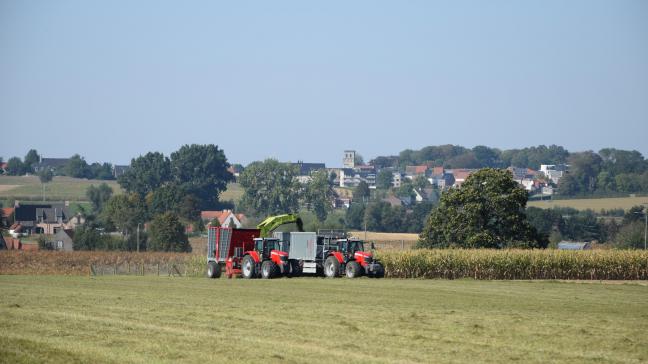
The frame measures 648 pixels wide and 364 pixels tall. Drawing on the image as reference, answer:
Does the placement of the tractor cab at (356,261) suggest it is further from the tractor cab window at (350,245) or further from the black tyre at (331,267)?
the black tyre at (331,267)

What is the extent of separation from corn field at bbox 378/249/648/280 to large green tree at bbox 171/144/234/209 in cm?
13137

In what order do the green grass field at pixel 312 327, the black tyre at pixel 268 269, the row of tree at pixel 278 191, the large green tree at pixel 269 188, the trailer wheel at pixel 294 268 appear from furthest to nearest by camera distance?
the large green tree at pixel 269 188, the row of tree at pixel 278 191, the trailer wheel at pixel 294 268, the black tyre at pixel 268 269, the green grass field at pixel 312 327

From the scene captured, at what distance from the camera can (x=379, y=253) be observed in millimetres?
55406

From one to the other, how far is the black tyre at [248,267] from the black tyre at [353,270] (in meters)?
4.22

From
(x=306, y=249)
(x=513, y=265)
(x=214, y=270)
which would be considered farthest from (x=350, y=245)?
(x=513, y=265)

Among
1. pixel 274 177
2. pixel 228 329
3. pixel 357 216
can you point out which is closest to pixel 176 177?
pixel 274 177

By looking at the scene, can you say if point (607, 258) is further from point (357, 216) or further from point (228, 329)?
point (357, 216)

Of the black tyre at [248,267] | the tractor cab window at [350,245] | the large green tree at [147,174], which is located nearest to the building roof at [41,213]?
the large green tree at [147,174]

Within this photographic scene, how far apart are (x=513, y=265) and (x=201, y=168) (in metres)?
137

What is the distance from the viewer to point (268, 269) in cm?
4484

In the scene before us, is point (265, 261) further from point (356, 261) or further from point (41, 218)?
point (41, 218)

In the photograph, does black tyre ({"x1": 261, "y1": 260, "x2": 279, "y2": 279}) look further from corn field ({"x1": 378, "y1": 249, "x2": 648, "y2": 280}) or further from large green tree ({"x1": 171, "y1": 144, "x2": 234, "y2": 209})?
large green tree ({"x1": 171, "y1": 144, "x2": 234, "y2": 209})

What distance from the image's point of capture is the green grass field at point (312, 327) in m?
19.1

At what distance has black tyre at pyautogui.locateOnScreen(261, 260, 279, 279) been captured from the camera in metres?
44.8
